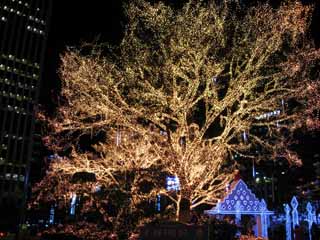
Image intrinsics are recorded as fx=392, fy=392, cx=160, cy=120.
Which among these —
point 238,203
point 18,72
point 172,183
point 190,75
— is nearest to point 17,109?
point 18,72

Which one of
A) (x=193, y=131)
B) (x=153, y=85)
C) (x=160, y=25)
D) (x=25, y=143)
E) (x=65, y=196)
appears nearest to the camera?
(x=160, y=25)

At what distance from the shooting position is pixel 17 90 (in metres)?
74.8

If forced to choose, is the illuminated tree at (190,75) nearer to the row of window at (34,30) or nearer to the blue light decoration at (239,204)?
the blue light decoration at (239,204)

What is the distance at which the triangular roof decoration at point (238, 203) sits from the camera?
34.9 ft

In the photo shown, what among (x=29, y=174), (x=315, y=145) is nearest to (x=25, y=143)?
(x=29, y=174)

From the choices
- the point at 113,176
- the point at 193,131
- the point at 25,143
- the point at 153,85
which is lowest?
the point at 113,176

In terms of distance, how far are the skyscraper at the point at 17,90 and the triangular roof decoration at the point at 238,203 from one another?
6691cm

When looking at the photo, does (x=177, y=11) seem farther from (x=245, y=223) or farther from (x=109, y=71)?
(x=245, y=223)

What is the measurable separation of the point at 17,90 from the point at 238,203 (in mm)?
70992

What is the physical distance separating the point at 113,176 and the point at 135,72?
3.57 m

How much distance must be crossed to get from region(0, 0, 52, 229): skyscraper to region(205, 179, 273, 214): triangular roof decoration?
66.9 meters

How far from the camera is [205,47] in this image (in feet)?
33.0

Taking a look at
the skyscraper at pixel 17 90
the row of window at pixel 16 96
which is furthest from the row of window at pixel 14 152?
the row of window at pixel 16 96

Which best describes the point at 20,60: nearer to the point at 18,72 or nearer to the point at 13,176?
the point at 18,72
